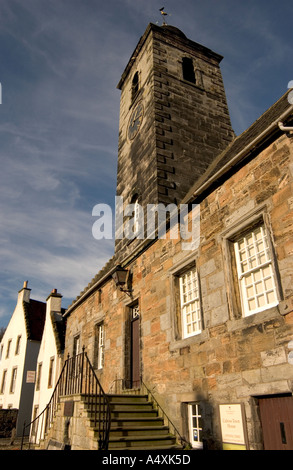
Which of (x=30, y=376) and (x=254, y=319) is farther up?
(x=30, y=376)

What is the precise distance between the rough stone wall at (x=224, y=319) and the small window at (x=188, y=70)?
32.1ft

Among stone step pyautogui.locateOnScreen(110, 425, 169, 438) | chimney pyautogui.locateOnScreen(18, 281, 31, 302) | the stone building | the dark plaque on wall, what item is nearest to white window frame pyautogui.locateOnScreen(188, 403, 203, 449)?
the stone building

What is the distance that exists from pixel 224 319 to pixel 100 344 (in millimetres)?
7629

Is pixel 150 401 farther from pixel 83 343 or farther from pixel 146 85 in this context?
pixel 146 85

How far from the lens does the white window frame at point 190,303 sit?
26.3 feet

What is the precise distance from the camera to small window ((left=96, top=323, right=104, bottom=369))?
12.9 m

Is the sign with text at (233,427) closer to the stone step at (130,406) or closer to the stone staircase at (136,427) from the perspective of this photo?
A: the stone staircase at (136,427)

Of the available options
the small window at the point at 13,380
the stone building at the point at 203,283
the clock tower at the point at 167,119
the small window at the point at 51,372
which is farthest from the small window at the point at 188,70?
the small window at the point at 13,380

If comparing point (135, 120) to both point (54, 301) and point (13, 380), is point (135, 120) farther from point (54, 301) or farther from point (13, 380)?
point (13, 380)

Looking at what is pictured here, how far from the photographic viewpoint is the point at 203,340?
7.30m

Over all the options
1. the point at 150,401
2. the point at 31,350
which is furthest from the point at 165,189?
the point at 31,350

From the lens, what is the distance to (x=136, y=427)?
25.2ft

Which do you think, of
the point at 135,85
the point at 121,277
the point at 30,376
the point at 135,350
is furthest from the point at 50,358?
the point at 135,85
